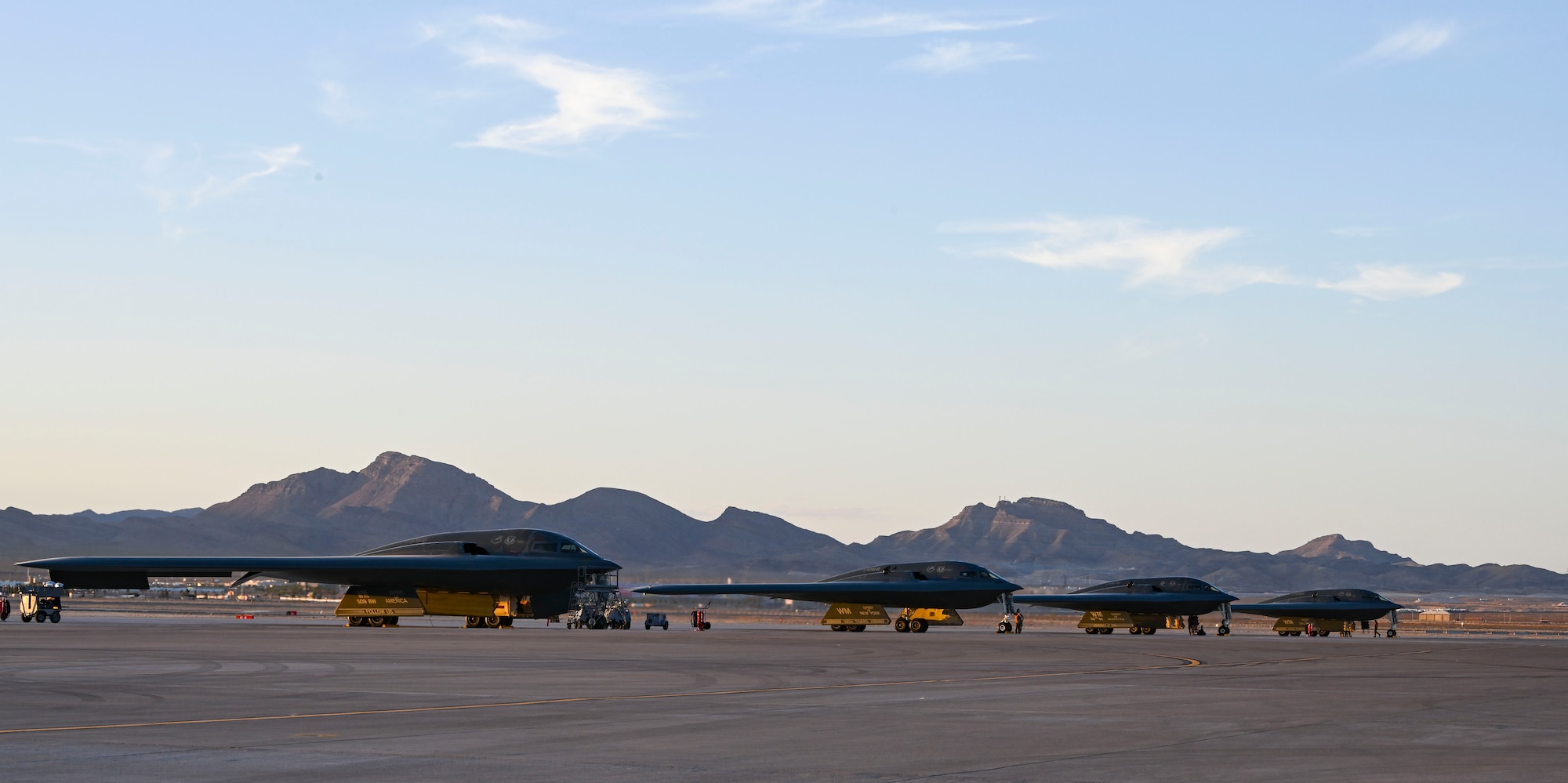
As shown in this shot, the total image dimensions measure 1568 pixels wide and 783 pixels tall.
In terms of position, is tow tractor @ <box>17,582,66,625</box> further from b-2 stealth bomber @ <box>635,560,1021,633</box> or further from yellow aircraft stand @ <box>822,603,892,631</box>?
yellow aircraft stand @ <box>822,603,892,631</box>

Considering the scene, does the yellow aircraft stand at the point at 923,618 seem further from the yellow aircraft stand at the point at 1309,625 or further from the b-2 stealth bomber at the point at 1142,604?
the yellow aircraft stand at the point at 1309,625

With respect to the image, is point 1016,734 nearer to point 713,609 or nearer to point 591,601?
point 591,601

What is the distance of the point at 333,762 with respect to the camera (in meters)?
13.6

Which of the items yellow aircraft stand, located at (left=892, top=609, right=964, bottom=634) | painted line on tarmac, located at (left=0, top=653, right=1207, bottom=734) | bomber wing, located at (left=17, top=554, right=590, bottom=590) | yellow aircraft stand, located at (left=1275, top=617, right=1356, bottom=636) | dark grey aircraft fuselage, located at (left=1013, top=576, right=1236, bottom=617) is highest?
bomber wing, located at (left=17, top=554, right=590, bottom=590)

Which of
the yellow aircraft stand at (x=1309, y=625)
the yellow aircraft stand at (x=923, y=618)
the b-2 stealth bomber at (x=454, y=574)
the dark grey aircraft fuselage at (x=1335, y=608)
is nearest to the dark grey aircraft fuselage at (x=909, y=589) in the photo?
the yellow aircraft stand at (x=923, y=618)

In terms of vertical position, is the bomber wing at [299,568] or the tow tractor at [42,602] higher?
the bomber wing at [299,568]

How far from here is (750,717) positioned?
1842 centimetres

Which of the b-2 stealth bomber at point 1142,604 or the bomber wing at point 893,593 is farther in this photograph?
the b-2 stealth bomber at point 1142,604

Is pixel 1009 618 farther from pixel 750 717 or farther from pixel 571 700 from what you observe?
pixel 750 717

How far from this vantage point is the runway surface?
1359 centimetres

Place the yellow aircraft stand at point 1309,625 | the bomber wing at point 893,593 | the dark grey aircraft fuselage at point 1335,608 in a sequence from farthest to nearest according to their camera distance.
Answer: the yellow aircraft stand at point 1309,625, the dark grey aircraft fuselage at point 1335,608, the bomber wing at point 893,593

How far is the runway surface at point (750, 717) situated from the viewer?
535 inches

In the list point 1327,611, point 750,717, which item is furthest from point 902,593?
point 750,717

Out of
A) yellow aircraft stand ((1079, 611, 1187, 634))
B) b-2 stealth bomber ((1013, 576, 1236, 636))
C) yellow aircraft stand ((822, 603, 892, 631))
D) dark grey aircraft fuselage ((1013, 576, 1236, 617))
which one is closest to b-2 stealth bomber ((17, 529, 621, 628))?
yellow aircraft stand ((822, 603, 892, 631))
